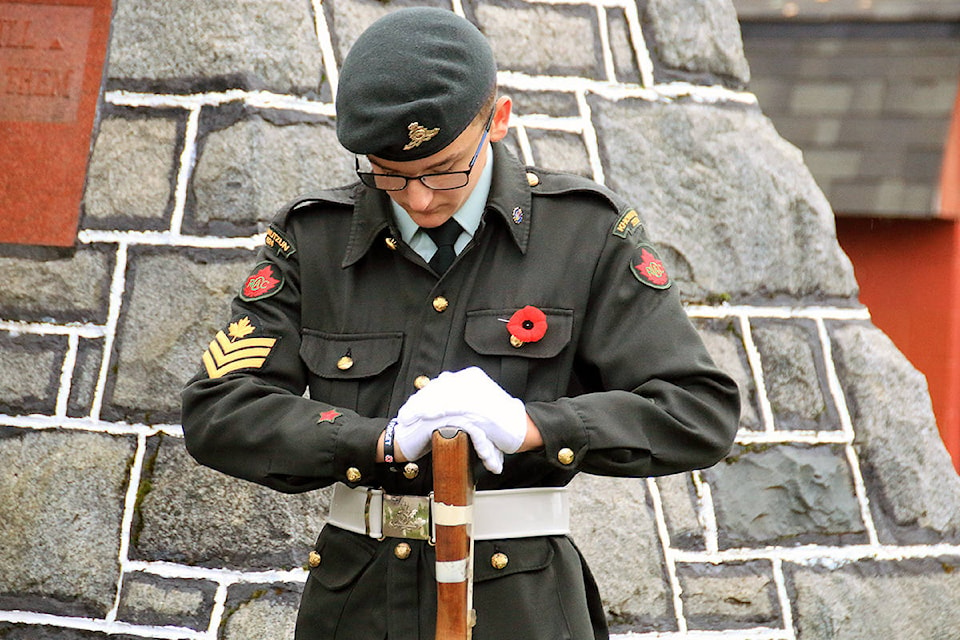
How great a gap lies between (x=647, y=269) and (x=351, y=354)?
449mm

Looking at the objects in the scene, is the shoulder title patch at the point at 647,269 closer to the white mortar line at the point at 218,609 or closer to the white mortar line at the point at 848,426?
the white mortar line at the point at 218,609

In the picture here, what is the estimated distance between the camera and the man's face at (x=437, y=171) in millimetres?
1668

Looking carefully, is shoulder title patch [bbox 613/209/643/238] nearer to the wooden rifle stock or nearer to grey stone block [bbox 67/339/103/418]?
the wooden rifle stock

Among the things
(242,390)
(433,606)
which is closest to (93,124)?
(242,390)

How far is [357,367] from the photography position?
1703 mm

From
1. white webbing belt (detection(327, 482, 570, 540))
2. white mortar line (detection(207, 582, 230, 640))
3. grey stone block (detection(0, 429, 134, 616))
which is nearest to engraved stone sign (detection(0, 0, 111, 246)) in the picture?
grey stone block (detection(0, 429, 134, 616))

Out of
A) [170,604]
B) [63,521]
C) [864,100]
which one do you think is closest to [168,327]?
[63,521]

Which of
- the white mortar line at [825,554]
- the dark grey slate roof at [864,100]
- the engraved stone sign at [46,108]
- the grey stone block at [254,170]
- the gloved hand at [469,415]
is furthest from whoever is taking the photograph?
the dark grey slate roof at [864,100]

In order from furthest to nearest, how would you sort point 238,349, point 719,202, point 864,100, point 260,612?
1. point 864,100
2. point 719,202
3. point 260,612
4. point 238,349

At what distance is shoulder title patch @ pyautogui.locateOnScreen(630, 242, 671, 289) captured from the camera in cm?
171

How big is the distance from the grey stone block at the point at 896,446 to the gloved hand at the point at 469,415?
1941 mm

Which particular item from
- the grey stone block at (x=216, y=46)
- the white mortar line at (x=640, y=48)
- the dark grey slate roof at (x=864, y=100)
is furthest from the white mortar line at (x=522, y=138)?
the dark grey slate roof at (x=864, y=100)

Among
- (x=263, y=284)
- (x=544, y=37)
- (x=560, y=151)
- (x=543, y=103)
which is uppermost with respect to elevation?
(x=544, y=37)

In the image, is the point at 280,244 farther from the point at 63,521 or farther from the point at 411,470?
the point at 63,521
